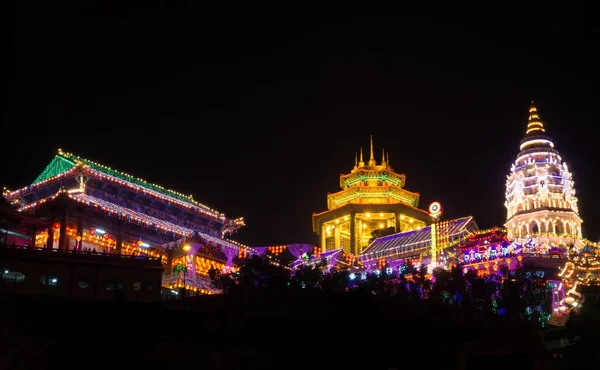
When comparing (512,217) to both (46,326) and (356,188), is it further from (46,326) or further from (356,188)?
(46,326)

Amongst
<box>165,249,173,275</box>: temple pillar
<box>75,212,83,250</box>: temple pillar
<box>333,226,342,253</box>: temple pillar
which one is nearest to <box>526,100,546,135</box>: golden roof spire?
<box>333,226,342,253</box>: temple pillar

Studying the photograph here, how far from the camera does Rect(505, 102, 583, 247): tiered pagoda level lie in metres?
74.4

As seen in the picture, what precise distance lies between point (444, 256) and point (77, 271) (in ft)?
121

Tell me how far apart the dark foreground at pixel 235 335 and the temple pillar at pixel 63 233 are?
33583mm

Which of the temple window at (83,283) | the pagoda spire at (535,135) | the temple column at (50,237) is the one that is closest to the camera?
the temple window at (83,283)

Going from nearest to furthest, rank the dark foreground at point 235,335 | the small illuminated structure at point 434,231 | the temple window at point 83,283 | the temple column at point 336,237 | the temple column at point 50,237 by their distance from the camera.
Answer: the dark foreground at point 235,335, the temple window at point 83,283, the temple column at point 50,237, the small illuminated structure at point 434,231, the temple column at point 336,237

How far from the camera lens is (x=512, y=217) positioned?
77.9m

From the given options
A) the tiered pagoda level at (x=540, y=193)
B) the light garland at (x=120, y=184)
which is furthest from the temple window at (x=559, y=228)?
the light garland at (x=120, y=184)

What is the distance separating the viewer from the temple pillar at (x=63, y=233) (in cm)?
4856

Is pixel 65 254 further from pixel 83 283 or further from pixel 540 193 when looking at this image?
pixel 540 193

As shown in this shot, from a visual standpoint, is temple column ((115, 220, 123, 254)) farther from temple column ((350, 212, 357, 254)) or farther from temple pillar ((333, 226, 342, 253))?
temple pillar ((333, 226, 342, 253))

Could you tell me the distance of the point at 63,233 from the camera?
49.3m

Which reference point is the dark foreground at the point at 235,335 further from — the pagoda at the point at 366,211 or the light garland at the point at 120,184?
the pagoda at the point at 366,211

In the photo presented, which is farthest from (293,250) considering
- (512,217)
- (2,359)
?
(2,359)
